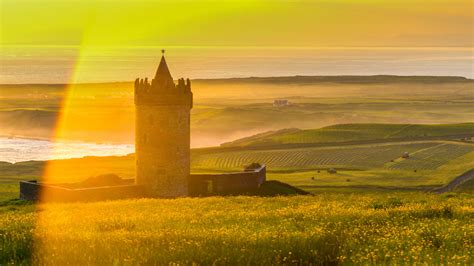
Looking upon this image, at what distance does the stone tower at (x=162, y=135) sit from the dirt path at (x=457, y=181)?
109 feet

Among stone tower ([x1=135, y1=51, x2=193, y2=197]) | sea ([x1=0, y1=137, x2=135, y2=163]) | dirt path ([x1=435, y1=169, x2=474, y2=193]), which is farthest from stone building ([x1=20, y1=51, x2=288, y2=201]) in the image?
sea ([x1=0, y1=137, x2=135, y2=163])

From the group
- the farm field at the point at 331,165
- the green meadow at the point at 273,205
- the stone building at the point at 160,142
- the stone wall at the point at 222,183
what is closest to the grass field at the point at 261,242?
the green meadow at the point at 273,205

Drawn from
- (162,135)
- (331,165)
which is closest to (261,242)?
(162,135)

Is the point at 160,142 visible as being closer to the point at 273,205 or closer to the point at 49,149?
the point at 273,205

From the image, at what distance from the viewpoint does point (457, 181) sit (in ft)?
271

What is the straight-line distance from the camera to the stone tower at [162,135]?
4797 cm

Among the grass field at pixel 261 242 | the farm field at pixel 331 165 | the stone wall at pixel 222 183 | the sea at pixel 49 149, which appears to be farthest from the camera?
the sea at pixel 49 149

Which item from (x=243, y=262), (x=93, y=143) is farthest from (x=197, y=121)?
(x=243, y=262)

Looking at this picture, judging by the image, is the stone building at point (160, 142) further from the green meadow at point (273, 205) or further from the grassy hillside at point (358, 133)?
the grassy hillside at point (358, 133)

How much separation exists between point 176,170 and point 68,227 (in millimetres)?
29283

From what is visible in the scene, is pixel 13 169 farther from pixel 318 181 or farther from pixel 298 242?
pixel 298 242

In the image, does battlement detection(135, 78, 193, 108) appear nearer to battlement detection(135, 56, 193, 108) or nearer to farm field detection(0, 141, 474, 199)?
battlement detection(135, 56, 193, 108)

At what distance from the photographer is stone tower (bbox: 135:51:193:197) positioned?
47969mm

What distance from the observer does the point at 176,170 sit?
48406 mm
